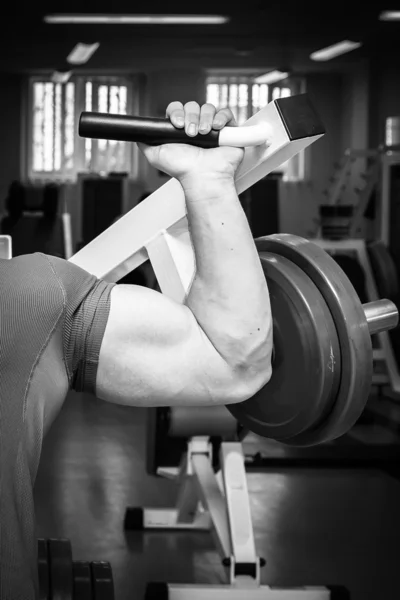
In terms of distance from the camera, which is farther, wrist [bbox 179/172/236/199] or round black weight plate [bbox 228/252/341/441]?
round black weight plate [bbox 228/252/341/441]

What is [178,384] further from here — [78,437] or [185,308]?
[78,437]

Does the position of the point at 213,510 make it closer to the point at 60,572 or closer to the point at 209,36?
the point at 60,572

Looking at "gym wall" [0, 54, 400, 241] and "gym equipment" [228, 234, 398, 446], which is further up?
"gym wall" [0, 54, 400, 241]

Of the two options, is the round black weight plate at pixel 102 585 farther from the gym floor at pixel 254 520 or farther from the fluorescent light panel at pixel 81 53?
the fluorescent light panel at pixel 81 53

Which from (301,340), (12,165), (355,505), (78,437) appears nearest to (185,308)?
(301,340)

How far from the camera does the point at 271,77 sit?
37.1 feet

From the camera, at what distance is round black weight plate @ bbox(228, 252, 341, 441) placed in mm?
1078

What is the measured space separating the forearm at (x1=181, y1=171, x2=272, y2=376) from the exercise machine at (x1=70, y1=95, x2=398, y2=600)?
0.06 m

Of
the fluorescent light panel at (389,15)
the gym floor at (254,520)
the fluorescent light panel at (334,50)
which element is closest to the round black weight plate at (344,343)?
the gym floor at (254,520)

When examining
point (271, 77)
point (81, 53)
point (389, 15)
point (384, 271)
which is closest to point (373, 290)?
point (384, 271)

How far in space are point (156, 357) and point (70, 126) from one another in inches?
435

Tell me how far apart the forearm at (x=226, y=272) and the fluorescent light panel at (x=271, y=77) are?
10560 mm

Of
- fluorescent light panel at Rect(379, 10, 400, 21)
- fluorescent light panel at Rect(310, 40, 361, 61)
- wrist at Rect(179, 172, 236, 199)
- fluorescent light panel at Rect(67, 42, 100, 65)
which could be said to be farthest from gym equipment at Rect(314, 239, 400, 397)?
fluorescent light panel at Rect(67, 42, 100, 65)

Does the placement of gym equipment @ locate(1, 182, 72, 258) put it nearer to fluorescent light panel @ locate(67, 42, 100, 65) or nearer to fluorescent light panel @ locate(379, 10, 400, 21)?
fluorescent light panel @ locate(67, 42, 100, 65)
